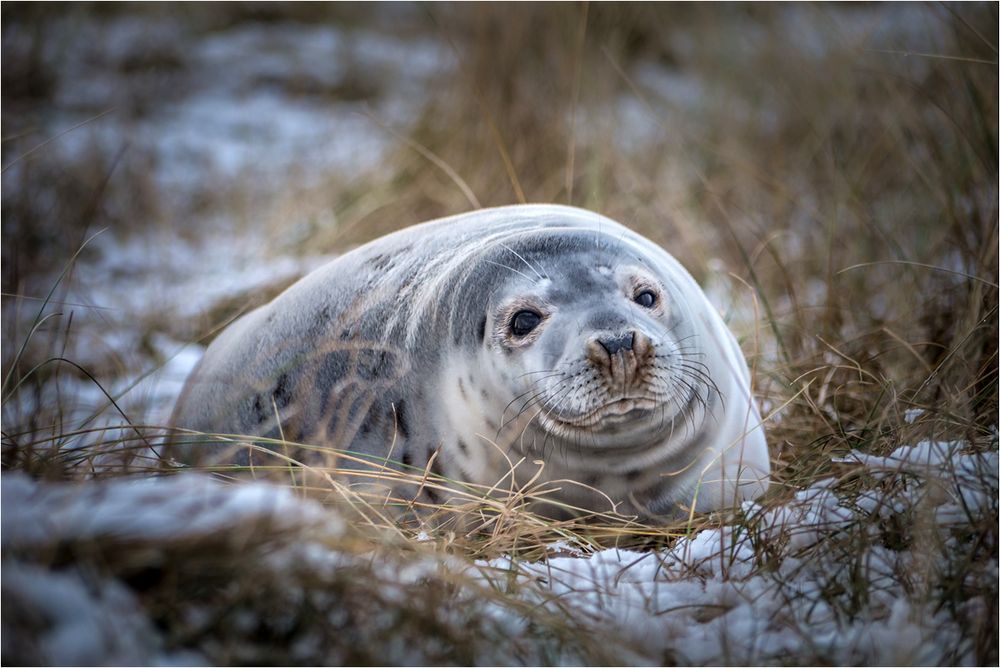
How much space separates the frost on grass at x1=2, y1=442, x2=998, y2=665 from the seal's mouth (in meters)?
0.34

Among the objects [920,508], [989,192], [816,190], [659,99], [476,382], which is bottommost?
[920,508]

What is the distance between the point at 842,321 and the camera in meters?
3.46

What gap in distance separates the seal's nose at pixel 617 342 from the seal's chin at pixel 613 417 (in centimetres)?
12

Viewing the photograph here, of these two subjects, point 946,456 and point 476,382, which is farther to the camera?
point 476,382

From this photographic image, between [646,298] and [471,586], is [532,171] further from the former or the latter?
[471,586]

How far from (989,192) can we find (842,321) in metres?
0.63

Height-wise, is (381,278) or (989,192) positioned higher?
(989,192)

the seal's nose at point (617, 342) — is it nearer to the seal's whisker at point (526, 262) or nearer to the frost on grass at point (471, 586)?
the seal's whisker at point (526, 262)

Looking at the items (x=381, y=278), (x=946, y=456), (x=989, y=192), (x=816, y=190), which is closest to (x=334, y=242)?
(x=381, y=278)

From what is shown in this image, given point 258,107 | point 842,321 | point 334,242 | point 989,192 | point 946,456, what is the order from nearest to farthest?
1. point 946,456
2. point 989,192
3. point 842,321
4. point 334,242
5. point 258,107

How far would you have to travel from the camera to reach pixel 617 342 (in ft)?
7.42

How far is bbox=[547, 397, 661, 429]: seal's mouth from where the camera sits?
90.8 inches

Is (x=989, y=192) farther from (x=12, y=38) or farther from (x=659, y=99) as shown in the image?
(x=12, y=38)

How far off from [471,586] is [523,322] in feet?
2.70
